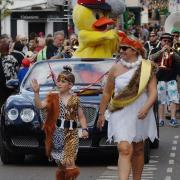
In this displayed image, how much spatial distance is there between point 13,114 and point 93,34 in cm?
383

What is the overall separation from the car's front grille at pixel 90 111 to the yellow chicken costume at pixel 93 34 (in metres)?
3.33

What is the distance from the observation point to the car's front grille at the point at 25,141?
12.1 m

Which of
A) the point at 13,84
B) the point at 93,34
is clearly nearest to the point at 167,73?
the point at 93,34

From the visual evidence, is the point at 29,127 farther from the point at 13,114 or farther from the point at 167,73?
the point at 167,73

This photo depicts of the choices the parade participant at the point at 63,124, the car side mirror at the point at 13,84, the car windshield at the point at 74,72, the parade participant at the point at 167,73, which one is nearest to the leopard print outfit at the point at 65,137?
the parade participant at the point at 63,124

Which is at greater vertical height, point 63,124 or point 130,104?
point 130,104

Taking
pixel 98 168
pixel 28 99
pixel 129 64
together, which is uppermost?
pixel 129 64

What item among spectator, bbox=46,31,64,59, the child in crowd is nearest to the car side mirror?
the child in crowd

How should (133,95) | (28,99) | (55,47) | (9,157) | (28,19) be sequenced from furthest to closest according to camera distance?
(28,19) → (55,47) → (9,157) → (28,99) → (133,95)

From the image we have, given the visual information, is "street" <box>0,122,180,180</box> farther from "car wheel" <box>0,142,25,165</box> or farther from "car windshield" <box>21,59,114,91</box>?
"car windshield" <box>21,59,114,91</box>

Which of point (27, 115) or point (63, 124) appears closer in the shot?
point (63, 124)

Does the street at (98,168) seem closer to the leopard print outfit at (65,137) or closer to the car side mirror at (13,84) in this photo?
the car side mirror at (13,84)

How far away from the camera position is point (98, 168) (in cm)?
1220

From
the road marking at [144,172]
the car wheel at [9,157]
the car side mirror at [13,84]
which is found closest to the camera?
the road marking at [144,172]
